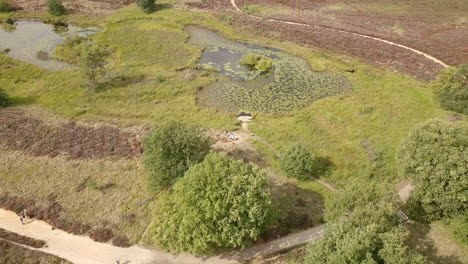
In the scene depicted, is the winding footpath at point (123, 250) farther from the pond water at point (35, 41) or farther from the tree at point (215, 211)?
the pond water at point (35, 41)

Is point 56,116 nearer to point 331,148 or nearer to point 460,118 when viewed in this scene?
point 331,148

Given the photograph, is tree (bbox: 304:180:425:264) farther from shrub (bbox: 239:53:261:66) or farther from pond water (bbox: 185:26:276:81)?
shrub (bbox: 239:53:261:66)

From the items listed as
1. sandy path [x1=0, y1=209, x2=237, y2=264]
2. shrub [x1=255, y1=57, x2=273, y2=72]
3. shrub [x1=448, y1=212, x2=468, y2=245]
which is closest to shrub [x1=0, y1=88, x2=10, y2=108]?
sandy path [x1=0, y1=209, x2=237, y2=264]

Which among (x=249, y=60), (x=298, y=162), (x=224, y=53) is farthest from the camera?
(x=224, y=53)

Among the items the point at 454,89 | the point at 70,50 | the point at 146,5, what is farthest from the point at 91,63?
the point at 454,89

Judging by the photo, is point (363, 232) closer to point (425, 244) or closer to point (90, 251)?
point (425, 244)
